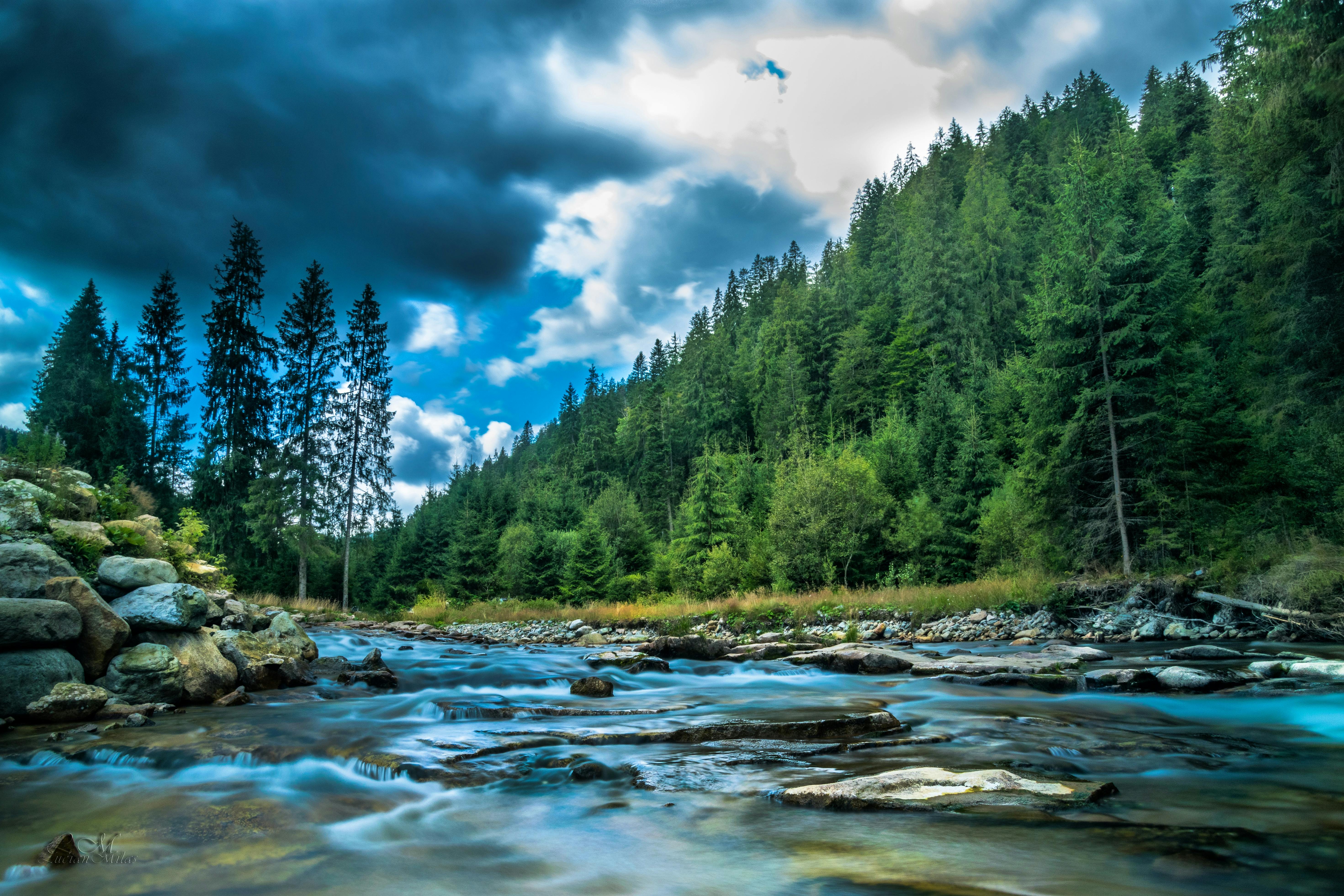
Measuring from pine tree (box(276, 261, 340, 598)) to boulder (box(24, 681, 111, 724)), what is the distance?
87.1ft

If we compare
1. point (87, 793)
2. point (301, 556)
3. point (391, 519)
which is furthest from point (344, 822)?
point (391, 519)

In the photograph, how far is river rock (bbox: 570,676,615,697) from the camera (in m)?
10.2

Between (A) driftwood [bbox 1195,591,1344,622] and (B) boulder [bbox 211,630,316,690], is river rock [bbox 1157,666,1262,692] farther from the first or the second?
(B) boulder [bbox 211,630,316,690]

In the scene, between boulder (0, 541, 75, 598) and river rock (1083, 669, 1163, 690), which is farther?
→ river rock (1083, 669, 1163, 690)

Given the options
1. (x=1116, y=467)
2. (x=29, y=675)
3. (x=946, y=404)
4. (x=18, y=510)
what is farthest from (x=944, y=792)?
(x=946, y=404)

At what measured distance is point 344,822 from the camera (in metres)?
4.62

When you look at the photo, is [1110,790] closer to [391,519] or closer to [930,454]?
[930,454]

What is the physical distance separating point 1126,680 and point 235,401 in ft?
126

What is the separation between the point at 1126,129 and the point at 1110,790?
71496mm

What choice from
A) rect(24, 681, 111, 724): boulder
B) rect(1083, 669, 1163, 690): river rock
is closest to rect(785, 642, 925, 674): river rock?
rect(1083, 669, 1163, 690): river rock

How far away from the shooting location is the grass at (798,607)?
70.7 ft

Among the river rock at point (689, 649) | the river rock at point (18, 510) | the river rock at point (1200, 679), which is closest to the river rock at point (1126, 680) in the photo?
the river rock at point (1200, 679)

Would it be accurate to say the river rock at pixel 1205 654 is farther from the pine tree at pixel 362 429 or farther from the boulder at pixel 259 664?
the pine tree at pixel 362 429

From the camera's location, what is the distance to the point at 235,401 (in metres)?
33.8
